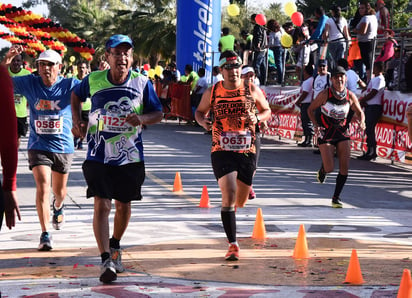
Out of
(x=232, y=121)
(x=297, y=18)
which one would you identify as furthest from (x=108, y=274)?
(x=297, y=18)

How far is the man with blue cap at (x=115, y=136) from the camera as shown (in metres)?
6.95

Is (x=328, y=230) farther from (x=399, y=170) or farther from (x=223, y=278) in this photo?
(x=399, y=170)

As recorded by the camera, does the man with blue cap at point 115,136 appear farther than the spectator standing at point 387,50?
No

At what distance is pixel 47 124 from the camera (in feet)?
28.1

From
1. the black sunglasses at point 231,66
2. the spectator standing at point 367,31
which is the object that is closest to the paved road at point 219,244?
the black sunglasses at point 231,66

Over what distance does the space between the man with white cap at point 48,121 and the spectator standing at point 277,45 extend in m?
14.3

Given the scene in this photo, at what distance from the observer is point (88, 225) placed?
9.68 metres

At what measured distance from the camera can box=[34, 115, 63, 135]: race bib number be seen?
8555 millimetres

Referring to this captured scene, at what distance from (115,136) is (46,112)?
71.7 inches

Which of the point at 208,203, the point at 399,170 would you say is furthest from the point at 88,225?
the point at 399,170

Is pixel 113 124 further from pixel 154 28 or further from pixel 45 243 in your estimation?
pixel 154 28

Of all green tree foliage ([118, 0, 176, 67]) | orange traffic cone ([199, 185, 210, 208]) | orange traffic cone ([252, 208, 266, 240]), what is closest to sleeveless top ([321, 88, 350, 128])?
orange traffic cone ([199, 185, 210, 208])

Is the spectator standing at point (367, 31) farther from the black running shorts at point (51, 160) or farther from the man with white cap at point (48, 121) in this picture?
the black running shorts at point (51, 160)

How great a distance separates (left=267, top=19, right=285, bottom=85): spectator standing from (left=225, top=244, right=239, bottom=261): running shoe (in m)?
15.3
